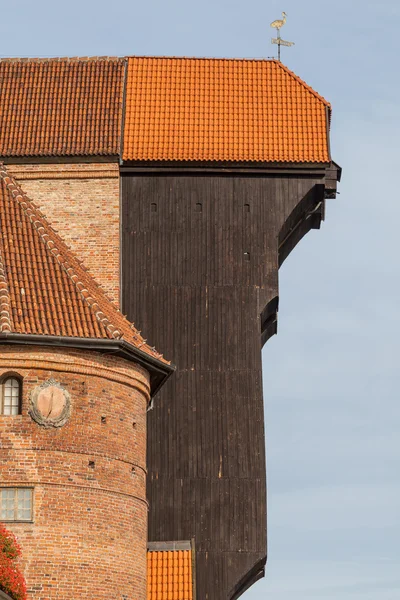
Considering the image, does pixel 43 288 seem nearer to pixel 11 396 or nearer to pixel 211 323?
pixel 11 396

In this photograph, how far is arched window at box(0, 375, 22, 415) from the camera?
91.6 ft

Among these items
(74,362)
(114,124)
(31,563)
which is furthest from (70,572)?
(114,124)

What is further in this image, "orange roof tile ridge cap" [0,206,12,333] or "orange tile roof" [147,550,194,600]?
"orange tile roof" [147,550,194,600]

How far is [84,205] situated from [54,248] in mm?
4567

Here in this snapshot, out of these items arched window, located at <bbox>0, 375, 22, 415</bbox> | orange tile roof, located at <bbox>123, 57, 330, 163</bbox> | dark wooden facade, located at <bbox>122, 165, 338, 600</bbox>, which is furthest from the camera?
orange tile roof, located at <bbox>123, 57, 330, 163</bbox>

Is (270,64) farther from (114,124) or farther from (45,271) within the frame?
(45,271)

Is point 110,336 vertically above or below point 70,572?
above

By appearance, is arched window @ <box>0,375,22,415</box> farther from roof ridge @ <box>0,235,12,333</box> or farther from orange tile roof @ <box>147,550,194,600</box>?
orange tile roof @ <box>147,550,194,600</box>

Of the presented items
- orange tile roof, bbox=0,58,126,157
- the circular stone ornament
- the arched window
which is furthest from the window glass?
orange tile roof, bbox=0,58,126,157

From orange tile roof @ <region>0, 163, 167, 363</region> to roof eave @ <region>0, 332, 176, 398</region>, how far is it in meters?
0.16

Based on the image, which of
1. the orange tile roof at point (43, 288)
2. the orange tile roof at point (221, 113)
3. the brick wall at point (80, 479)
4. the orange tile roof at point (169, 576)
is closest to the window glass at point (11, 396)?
the brick wall at point (80, 479)

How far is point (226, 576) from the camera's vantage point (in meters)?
31.9

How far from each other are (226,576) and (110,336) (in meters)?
6.31

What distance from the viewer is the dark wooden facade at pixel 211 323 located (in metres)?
32.3
